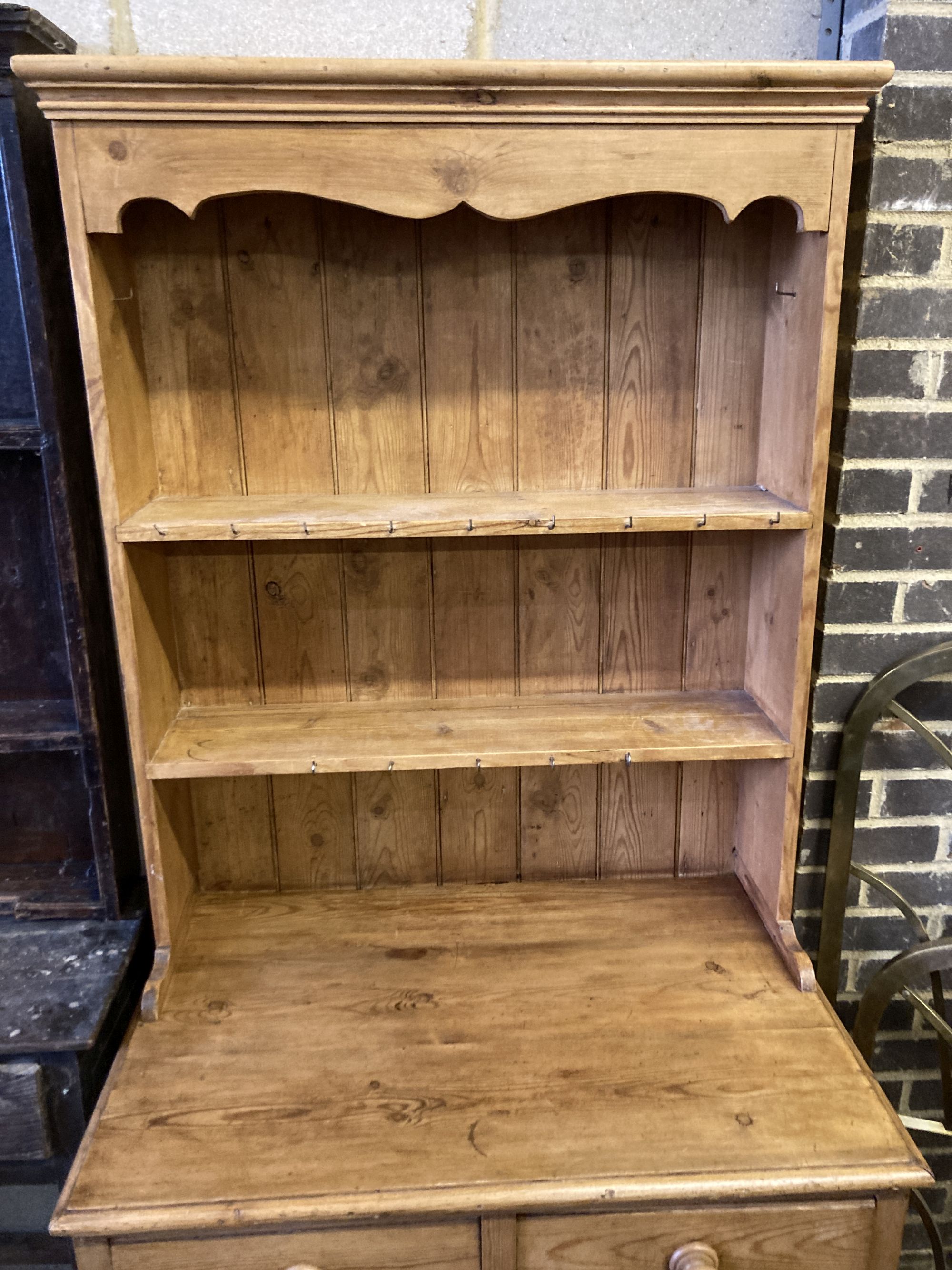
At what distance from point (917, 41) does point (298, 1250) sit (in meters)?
1.80

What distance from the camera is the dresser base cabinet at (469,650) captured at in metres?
1.22

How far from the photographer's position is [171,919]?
1559mm

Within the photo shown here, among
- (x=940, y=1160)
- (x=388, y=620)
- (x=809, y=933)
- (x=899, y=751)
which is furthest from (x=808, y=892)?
(x=388, y=620)

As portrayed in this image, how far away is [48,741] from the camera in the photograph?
4.98ft

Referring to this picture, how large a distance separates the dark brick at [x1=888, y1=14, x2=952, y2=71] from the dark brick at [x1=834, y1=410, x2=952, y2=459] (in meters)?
0.48

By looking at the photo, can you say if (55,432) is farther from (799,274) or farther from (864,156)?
(864,156)

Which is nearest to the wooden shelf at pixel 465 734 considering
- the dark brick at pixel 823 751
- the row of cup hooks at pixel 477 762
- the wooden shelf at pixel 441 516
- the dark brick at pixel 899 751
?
the row of cup hooks at pixel 477 762

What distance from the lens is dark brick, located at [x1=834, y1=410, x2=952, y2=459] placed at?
1.52 meters

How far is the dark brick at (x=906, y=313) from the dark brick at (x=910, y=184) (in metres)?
0.11

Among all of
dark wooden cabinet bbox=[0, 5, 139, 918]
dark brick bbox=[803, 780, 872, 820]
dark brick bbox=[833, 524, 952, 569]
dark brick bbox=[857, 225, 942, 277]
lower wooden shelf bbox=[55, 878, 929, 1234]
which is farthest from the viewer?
dark brick bbox=[803, 780, 872, 820]

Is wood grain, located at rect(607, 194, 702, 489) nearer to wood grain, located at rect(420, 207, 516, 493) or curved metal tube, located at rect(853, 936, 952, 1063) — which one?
wood grain, located at rect(420, 207, 516, 493)

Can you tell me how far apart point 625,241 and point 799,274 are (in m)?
0.27

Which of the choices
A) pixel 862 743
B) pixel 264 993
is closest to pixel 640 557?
pixel 862 743

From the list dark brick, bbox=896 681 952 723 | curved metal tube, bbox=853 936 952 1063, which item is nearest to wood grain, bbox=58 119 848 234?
dark brick, bbox=896 681 952 723
